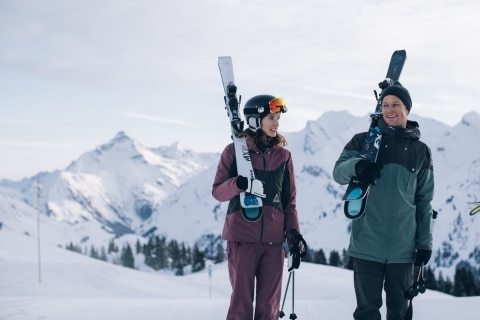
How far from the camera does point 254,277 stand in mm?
5043

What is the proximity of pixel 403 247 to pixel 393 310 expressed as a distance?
0.62 metres

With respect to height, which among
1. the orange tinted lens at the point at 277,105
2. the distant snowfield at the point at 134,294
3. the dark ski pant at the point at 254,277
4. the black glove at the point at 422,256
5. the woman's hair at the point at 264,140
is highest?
the orange tinted lens at the point at 277,105

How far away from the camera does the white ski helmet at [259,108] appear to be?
5137mm

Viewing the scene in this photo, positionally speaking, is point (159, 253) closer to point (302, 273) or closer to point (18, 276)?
point (302, 273)

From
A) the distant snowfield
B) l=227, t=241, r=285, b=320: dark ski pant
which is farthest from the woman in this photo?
the distant snowfield

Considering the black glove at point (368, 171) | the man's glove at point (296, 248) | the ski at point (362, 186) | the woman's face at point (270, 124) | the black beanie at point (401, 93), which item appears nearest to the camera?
the black glove at point (368, 171)

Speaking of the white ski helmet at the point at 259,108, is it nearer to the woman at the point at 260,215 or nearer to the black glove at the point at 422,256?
the woman at the point at 260,215

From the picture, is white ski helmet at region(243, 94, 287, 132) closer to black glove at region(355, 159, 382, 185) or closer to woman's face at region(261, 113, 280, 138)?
woman's face at region(261, 113, 280, 138)

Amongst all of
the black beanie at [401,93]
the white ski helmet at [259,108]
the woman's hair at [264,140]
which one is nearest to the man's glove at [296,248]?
the woman's hair at [264,140]

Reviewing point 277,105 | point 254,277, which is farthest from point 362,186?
point 254,277

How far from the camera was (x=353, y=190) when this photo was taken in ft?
14.9

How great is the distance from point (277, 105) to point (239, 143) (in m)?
0.56

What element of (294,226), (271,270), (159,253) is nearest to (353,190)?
(294,226)

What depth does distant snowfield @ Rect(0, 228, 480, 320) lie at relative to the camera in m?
7.36
